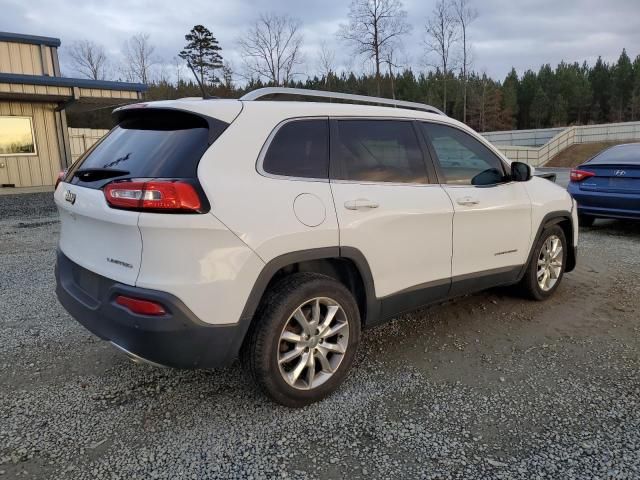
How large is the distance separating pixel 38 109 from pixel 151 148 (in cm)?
1466

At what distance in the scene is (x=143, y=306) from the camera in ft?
7.66

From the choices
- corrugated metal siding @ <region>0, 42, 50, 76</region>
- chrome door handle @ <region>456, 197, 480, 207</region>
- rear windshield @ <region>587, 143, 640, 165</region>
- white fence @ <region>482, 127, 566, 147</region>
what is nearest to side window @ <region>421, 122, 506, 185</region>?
chrome door handle @ <region>456, 197, 480, 207</region>

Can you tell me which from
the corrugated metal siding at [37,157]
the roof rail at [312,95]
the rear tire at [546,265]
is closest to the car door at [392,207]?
the roof rail at [312,95]

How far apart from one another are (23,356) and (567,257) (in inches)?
196

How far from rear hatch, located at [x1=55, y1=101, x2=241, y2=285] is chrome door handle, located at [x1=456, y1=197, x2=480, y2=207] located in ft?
6.07

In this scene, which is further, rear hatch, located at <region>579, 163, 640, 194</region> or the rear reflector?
rear hatch, located at <region>579, 163, 640, 194</region>

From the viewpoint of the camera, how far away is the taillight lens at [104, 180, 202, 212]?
7.57 ft

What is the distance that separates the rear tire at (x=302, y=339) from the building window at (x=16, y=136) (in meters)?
14.9

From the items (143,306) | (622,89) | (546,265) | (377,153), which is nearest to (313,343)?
(143,306)

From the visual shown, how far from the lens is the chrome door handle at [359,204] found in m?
2.88

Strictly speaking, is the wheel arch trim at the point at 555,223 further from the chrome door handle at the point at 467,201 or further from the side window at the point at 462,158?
the chrome door handle at the point at 467,201

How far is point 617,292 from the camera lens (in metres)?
4.91

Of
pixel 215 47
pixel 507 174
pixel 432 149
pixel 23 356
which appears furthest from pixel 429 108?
pixel 215 47

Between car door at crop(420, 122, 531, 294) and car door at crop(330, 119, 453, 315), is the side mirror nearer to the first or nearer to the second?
car door at crop(420, 122, 531, 294)
